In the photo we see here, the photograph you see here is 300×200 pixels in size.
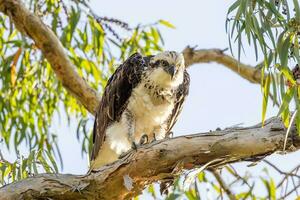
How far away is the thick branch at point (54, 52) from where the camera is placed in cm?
504

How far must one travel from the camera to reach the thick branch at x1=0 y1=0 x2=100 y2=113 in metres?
5.04

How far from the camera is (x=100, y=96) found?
4.98m

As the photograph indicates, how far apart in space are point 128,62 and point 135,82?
114 millimetres

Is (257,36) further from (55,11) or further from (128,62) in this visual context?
(55,11)

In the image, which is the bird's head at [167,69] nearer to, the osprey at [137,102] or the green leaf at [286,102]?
the osprey at [137,102]

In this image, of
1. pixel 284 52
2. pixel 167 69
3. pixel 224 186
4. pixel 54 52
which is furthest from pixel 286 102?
pixel 54 52

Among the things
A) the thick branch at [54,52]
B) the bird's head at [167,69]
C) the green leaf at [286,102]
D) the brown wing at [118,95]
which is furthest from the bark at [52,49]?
the green leaf at [286,102]

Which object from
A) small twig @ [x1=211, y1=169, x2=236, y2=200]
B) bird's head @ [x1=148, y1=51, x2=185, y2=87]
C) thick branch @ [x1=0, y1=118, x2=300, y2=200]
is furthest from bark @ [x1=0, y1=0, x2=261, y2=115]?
thick branch @ [x1=0, y1=118, x2=300, y2=200]

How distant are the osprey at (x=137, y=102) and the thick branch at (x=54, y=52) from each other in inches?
15.5

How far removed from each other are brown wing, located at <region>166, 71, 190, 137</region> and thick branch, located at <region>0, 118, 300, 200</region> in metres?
1.23

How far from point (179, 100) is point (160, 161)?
1.34 metres

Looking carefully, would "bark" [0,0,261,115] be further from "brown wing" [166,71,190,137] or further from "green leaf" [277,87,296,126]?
"green leaf" [277,87,296,126]

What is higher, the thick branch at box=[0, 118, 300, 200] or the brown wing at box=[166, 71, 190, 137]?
the brown wing at box=[166, 71, 190, 137]

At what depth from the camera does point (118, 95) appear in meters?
4.61
